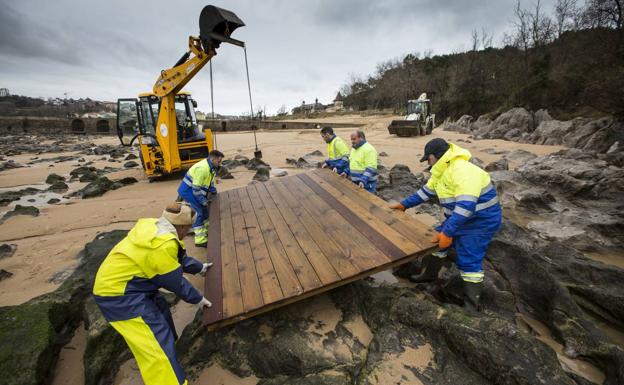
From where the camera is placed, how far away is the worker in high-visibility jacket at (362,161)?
505cm

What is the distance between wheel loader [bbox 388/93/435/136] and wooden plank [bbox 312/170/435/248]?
52.6 ft

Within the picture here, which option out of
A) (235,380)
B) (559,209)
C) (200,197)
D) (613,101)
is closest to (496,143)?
(613,101)

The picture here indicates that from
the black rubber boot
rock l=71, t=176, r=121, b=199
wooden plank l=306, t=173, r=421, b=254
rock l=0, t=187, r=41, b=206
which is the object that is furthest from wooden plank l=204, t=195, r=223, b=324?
rock l=0, t=187, r=41, b=206

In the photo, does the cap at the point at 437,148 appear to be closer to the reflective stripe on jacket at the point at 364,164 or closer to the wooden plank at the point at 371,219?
the wooden plank at the point at 371,219

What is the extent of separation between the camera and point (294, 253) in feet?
9.89

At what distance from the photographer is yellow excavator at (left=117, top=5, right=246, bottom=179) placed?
6113 millimetres

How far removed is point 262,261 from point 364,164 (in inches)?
115

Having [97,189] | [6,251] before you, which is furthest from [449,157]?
[97,189]

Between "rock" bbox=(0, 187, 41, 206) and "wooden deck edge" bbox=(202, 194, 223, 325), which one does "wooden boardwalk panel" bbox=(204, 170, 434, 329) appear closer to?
"wooden deck edge" bbox=(202, 194, 223, 325)

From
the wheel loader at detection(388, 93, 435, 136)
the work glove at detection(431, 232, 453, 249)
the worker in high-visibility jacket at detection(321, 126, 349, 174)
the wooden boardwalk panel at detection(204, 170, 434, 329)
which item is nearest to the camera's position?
the wooden boardwalk panel at detection(204, 170, 434, 329)

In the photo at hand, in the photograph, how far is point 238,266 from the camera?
9.66 ft

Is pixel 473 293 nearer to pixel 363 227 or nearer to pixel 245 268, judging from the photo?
pixel 363 227

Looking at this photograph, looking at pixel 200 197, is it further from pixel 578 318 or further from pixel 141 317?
pixel 578 318

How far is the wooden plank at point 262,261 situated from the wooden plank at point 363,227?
3.62ft
